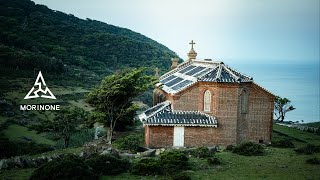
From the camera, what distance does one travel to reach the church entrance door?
30859 mm

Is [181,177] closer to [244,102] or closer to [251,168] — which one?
[251,168]

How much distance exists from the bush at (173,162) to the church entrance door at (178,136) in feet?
25.1

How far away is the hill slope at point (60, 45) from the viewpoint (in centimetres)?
9075

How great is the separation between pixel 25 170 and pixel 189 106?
14.8 m

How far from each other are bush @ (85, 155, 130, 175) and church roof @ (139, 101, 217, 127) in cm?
834

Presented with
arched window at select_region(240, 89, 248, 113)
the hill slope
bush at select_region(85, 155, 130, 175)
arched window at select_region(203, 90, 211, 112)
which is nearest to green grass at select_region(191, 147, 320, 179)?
bush at select_region(85, 155, 130, 175)

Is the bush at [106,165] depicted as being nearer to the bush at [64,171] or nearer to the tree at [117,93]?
the bush at [64,171]

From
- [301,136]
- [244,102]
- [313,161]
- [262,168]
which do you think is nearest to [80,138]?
[244,102]

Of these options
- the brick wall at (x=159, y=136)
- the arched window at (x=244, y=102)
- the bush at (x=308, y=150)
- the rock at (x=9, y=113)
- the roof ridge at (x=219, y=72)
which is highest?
the roof ridge at (x=219, y=72)

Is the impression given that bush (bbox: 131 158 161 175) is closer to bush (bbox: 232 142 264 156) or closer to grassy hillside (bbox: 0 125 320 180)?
grassy hillside (bbox: 0 125 320 180)

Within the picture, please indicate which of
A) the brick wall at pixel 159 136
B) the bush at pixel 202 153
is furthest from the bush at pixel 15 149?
the bush at pixel 202 153

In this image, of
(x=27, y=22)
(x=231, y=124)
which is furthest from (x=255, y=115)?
(x=27, y=22)

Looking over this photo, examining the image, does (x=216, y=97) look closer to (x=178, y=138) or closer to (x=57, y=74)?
(x=178, y=138)

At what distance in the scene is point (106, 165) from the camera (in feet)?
70.0
